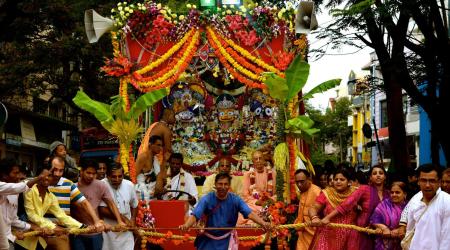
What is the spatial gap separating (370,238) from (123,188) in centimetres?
356

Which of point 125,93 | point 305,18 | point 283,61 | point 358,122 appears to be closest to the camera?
point 283,61

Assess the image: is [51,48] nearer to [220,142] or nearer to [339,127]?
[220,142]

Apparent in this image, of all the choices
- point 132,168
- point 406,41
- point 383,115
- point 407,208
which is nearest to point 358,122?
point 383,115

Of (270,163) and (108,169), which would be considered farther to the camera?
(270,163)

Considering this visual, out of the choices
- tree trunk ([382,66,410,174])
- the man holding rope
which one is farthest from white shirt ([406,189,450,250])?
tree trunk ([382,66,410,174])

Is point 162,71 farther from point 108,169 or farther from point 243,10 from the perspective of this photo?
point 108,169

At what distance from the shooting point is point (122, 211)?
12.0 metres

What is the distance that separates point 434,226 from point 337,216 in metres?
2.40

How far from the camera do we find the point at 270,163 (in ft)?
52.4

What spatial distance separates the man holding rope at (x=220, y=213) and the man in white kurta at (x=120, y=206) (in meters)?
1.28

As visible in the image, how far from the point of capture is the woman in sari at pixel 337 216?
35.9 feet

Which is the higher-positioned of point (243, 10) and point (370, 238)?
point (243, 10)

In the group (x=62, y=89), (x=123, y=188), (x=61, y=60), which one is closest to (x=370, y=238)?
(x=123, y=188)

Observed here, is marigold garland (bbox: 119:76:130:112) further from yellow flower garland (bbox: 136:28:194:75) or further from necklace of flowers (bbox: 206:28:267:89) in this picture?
necklace of flowers (bbox: 206:28:267:89)
